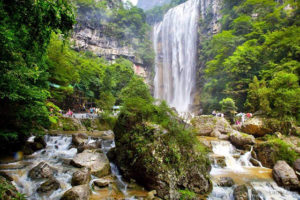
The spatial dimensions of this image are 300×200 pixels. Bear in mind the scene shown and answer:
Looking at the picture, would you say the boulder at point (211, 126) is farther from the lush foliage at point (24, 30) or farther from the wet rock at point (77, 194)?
the lush foliage at point (24, 30)

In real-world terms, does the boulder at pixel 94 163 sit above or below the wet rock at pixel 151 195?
above

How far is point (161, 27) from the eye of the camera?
153ft

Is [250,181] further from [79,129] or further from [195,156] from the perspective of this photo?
[79,129]

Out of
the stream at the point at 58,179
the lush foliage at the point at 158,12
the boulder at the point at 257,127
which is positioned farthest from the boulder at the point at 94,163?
the lush foliage at the point at 158,12

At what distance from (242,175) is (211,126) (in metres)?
6.82

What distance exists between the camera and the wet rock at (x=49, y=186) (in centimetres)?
507

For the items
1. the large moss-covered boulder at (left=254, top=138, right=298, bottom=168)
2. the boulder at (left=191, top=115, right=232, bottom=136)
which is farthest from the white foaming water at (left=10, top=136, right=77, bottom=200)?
the boulder at (left=191, top=115, right=232, bottom=136)

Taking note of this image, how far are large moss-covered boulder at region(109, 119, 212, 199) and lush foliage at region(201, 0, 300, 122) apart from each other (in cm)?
991

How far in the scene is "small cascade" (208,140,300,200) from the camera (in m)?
6.02

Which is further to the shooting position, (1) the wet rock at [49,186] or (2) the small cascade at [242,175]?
(2) the small cascade at [242,175]

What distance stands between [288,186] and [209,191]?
11.2 feet

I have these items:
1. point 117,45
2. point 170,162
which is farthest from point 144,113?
point 117,45

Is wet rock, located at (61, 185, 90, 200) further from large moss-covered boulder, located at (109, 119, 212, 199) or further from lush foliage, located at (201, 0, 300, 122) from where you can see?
lush foliage, located at (201, 0, 300, 122)

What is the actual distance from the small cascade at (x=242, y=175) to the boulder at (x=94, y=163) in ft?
12.9
